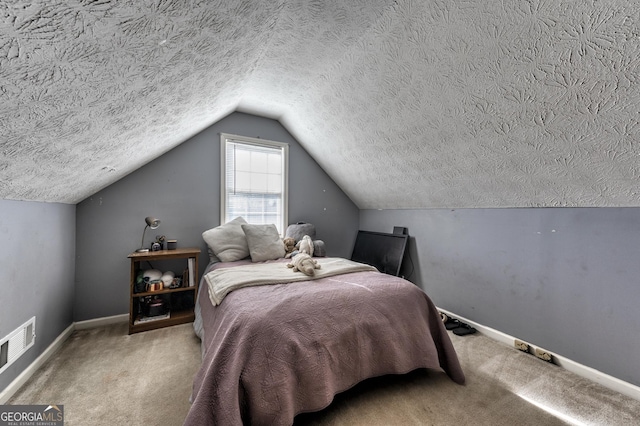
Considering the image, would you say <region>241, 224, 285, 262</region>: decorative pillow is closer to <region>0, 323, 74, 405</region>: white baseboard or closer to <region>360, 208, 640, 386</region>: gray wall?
<region>0, 323, 74, 405</region>: white baseboard

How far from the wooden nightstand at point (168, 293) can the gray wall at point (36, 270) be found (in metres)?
0.50

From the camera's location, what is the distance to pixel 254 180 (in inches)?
134

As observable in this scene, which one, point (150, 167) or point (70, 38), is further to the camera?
point (150, 167)

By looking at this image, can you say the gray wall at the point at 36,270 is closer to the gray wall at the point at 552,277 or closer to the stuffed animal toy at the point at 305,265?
the stuffed animal toy at the point at 305,265

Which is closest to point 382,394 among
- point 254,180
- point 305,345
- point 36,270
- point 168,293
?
point 305,345

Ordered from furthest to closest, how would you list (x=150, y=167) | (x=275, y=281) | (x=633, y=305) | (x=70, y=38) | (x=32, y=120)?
(x=150, y=167) → (x=275, y=281) → (x=633, y=305) → (x=32, y=120) → (x=70, y=38)

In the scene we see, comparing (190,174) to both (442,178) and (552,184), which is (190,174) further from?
(552,184)

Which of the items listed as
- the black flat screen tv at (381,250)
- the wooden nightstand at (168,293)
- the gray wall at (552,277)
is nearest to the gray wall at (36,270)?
the wooden nightstand at (168,293)

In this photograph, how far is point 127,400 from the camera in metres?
1.51

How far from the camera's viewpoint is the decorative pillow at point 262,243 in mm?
2686

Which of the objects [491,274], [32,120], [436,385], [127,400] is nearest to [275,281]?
[127,400]

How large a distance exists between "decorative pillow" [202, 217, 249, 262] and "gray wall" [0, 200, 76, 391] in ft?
3.77

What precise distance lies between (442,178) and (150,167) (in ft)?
Answer: 10.1

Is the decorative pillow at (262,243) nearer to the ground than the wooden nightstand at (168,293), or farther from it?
farther from it
